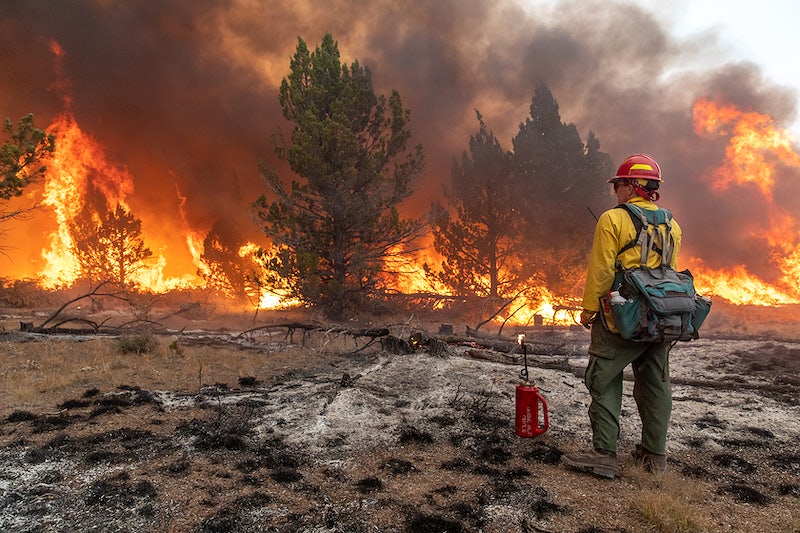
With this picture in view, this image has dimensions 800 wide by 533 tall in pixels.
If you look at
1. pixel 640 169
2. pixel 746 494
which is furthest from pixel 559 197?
pixel 746 494

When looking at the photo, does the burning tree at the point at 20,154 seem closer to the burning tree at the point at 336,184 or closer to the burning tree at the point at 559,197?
the burning tree at the point at 336,184

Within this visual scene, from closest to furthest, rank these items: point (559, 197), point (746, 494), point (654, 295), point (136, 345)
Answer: point (746, 494)
point (654, 295)
point (136, 345)
point (559, 197)

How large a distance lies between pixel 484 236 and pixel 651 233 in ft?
55.5

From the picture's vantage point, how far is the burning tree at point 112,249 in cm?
2512

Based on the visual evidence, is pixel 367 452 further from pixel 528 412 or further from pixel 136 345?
pixel 136 345

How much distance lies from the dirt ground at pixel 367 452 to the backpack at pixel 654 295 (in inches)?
43.9

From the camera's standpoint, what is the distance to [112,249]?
25.3 m

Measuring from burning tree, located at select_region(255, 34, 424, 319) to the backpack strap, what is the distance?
418 inches

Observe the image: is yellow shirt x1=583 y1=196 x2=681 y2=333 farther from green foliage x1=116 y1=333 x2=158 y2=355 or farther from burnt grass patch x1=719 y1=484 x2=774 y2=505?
green foliage x1=116 y1=333 x2=158 y2=355

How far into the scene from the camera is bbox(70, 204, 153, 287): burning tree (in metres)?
25.1

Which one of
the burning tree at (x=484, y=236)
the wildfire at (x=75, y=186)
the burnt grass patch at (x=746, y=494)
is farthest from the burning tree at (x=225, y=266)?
the burnt grass patch at (x=746, y=494)

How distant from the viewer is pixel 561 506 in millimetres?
2805

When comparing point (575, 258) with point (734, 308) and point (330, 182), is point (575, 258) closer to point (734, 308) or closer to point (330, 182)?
point (734, 308)

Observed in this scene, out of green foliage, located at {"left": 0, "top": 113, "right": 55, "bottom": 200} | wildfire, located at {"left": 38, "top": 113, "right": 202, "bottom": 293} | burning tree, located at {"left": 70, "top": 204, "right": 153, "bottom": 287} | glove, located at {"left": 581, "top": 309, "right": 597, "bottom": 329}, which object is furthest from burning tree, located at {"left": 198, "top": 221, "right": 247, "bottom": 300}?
glove, located at {"left": 581, "top": 309, "right": 597, "bottom": 329}
